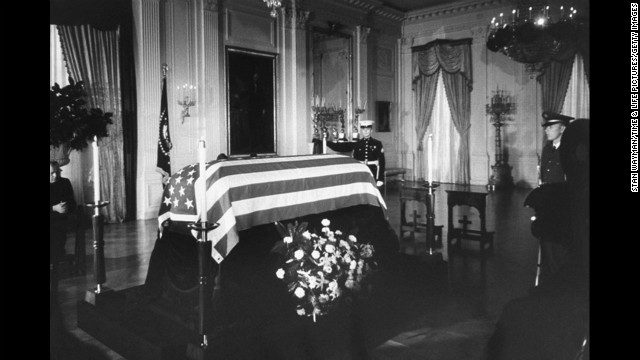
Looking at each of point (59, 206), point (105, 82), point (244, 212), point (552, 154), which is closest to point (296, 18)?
point (105, 82)

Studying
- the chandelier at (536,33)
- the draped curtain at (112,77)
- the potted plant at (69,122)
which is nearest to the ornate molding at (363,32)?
the chandelier at (536,33)

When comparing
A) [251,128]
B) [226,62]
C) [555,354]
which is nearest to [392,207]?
[251,128]

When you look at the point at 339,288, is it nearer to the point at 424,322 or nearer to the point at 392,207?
the point at 424,322

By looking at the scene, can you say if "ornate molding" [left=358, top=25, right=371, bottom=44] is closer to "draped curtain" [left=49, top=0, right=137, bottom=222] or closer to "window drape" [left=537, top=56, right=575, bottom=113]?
"window drape" [left=537, top=56, right=575, bottom=113]

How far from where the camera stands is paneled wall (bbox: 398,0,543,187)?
10.5m

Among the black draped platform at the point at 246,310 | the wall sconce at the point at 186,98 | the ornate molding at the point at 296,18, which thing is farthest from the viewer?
the ornate molding at the point at 296,18

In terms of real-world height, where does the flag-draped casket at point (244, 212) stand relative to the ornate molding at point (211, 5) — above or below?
below

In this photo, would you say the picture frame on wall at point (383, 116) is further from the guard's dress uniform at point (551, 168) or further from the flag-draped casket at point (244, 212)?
the flag-draped casket at point (244, 212)

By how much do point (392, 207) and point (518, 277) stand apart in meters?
4.23

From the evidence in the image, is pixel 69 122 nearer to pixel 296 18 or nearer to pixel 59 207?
pixel 59 207

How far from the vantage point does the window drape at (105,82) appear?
20.6 ft

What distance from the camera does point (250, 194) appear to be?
356cm

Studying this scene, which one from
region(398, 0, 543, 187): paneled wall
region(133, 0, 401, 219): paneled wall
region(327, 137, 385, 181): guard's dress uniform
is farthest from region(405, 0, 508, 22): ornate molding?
region(327, 137, 385, 181): guard's dress uniform

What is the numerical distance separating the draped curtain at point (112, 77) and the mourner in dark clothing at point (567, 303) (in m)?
6.25
